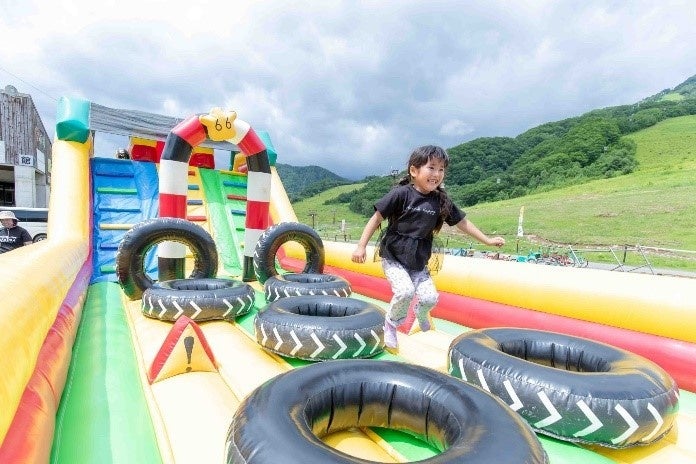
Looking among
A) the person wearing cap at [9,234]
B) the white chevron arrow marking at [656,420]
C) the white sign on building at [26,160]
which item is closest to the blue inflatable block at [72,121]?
the person wearing cap at [9,234]

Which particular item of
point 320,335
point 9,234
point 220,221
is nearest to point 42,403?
point 320,335

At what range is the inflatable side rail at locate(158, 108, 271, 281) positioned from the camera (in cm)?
451

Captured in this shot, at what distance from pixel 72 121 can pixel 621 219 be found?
21.3m

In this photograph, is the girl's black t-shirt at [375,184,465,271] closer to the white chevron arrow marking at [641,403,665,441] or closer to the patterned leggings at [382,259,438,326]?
the patterned leggings at [382,259,438,326]

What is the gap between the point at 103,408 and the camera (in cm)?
184

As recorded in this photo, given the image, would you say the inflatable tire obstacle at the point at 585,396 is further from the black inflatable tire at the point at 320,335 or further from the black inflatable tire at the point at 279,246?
the black inflatable tire at the point at 279,246

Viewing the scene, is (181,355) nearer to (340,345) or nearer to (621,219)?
(340,345)

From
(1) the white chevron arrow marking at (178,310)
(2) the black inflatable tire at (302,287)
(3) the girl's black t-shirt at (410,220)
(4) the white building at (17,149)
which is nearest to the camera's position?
(3) the girl's black t-shirt at (410,220)

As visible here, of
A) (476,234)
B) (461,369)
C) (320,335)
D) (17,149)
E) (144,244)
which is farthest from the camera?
(17,149)

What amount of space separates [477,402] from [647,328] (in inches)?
69.3

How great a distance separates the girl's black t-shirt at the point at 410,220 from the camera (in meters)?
2.67

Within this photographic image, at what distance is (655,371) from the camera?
5.81 ft

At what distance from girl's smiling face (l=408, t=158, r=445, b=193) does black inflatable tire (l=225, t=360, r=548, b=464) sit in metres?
1.27

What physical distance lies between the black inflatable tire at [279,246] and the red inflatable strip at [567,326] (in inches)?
27.8
